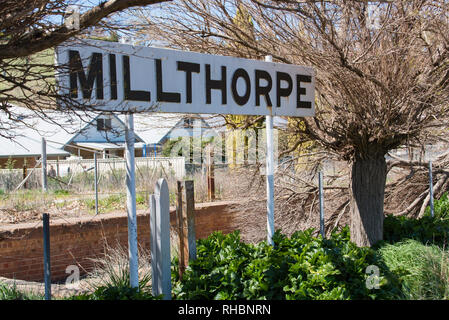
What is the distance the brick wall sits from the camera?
7980 mm

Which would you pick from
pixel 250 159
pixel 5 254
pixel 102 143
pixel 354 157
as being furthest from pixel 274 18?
pixel 102 143

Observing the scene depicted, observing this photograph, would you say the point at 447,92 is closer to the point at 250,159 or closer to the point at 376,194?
the point at 376,194

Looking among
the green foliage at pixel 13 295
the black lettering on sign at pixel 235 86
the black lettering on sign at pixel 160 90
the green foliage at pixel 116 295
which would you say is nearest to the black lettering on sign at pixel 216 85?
the black lettering on sign at pixel 235 86

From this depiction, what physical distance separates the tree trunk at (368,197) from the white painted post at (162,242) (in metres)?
3.08

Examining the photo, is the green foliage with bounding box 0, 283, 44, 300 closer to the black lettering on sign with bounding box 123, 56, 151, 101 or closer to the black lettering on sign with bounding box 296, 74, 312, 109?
the black lettering on sign with bounding box 123, 56, 151, 101

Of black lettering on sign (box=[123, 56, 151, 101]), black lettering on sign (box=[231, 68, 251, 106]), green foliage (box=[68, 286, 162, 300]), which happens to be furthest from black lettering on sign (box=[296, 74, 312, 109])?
green foliage (box=[68, 286, 162, 300])

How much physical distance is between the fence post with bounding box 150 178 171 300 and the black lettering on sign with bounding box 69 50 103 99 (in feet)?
3.25

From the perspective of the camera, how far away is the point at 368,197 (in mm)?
6066

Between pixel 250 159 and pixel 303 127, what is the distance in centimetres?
271

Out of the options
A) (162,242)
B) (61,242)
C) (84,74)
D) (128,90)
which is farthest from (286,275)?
(61,242)

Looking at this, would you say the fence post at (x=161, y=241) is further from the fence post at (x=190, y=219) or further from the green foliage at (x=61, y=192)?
the green foliage at (x=61, y=192)

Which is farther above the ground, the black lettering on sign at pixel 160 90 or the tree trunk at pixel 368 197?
the black lettering on sign at pixel 160 90

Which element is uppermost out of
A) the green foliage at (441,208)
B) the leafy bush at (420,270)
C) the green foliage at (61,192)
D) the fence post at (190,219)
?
the fence post at (190,219)

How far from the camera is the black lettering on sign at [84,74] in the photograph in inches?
141
